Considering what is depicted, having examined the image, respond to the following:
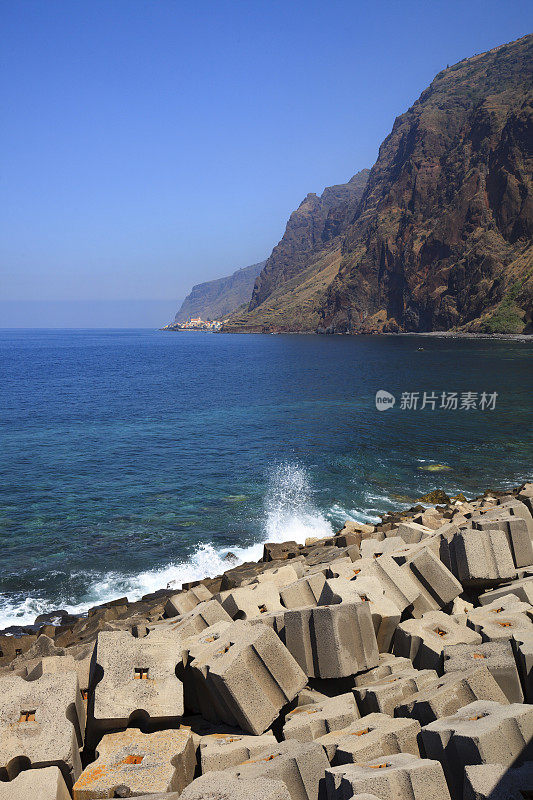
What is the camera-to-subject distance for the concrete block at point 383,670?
7.60 m

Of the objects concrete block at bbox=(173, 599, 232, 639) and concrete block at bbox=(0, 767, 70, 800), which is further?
concrete block at bbox=(173, 599, 232, 639)

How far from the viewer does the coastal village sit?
5.36 meters

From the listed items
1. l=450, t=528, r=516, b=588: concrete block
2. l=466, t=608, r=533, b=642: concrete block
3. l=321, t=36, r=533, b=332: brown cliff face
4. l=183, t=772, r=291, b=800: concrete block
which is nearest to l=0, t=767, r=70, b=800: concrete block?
l=183, t=772, r=291, b=800: concrete block

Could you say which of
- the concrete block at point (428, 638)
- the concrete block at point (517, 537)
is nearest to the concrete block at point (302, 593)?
→ the concrete block at point (428, 638)

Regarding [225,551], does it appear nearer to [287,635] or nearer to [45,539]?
[45,539]

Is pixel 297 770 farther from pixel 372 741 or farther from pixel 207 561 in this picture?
pixel 207 561

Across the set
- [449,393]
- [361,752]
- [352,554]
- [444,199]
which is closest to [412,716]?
[361,752]

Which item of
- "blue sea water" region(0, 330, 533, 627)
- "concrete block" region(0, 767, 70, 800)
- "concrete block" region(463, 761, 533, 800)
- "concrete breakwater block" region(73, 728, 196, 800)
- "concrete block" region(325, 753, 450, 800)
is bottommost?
"blue sea water" region(0, 330, 533, 627)

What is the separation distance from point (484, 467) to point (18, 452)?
2874cm

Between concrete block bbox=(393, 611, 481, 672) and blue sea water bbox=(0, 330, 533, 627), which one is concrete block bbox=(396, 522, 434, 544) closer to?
concrete block bbox=(393, 611, 481, 672)

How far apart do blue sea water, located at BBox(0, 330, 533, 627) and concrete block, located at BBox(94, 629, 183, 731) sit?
11.7m

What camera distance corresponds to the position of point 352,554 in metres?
14.0

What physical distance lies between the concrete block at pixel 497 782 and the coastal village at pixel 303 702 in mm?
12

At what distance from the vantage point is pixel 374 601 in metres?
8.55
